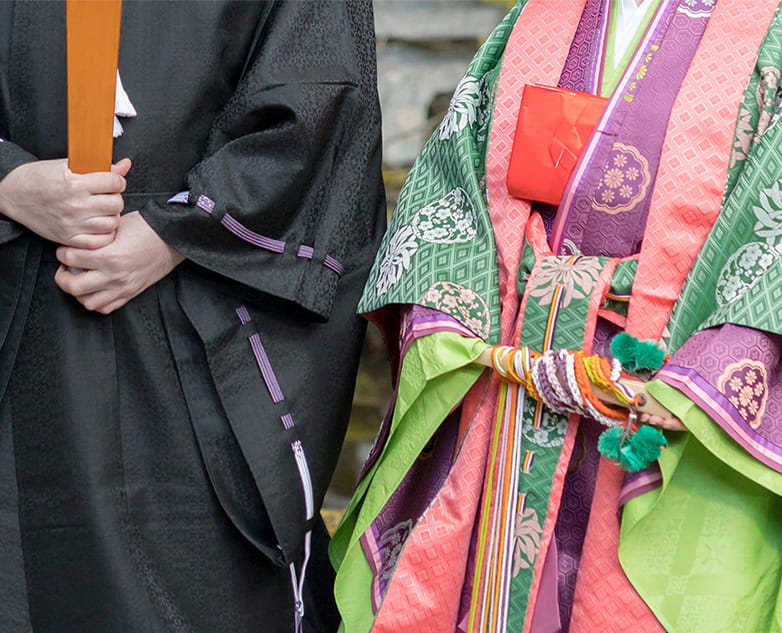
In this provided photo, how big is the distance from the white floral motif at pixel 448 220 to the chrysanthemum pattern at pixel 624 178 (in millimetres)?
204

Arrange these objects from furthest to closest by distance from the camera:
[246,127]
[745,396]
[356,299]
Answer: [356,299] → [246,127] → [745,396]

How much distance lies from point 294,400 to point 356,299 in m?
0.20

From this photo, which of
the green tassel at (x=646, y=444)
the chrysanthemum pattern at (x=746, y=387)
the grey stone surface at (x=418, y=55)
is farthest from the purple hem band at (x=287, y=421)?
the grey stone surface at (x=418, y=55)

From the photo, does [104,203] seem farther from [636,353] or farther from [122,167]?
[636,353]

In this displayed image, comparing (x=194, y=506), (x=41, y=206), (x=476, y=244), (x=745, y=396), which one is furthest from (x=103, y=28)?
(x=745, y=396)

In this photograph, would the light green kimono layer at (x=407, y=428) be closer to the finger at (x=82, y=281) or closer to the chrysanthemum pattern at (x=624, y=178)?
the chrysanthemum pattern at (x=624, y=178)

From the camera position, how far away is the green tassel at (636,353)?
1.26 m

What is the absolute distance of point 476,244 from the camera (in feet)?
4.71

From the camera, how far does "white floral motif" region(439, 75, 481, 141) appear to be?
1.50 metres

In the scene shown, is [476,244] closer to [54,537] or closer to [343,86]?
[343,86]

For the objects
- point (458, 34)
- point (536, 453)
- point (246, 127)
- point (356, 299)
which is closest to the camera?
point (536, 453)

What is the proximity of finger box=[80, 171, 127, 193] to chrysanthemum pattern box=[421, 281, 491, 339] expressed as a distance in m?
0.46

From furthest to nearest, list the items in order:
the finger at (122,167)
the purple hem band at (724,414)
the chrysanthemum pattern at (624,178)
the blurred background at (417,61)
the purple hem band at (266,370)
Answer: the blurred background at (417,61)
the purple hem band at (266,370)
the finger at (122,167)
the chrysanthemum pattern at (624,178)
the purple hem band at (724,414)

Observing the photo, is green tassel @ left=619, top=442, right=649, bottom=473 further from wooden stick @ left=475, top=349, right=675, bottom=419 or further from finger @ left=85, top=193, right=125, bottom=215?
finger @ left=85, top=193, right=125, bottom=215
